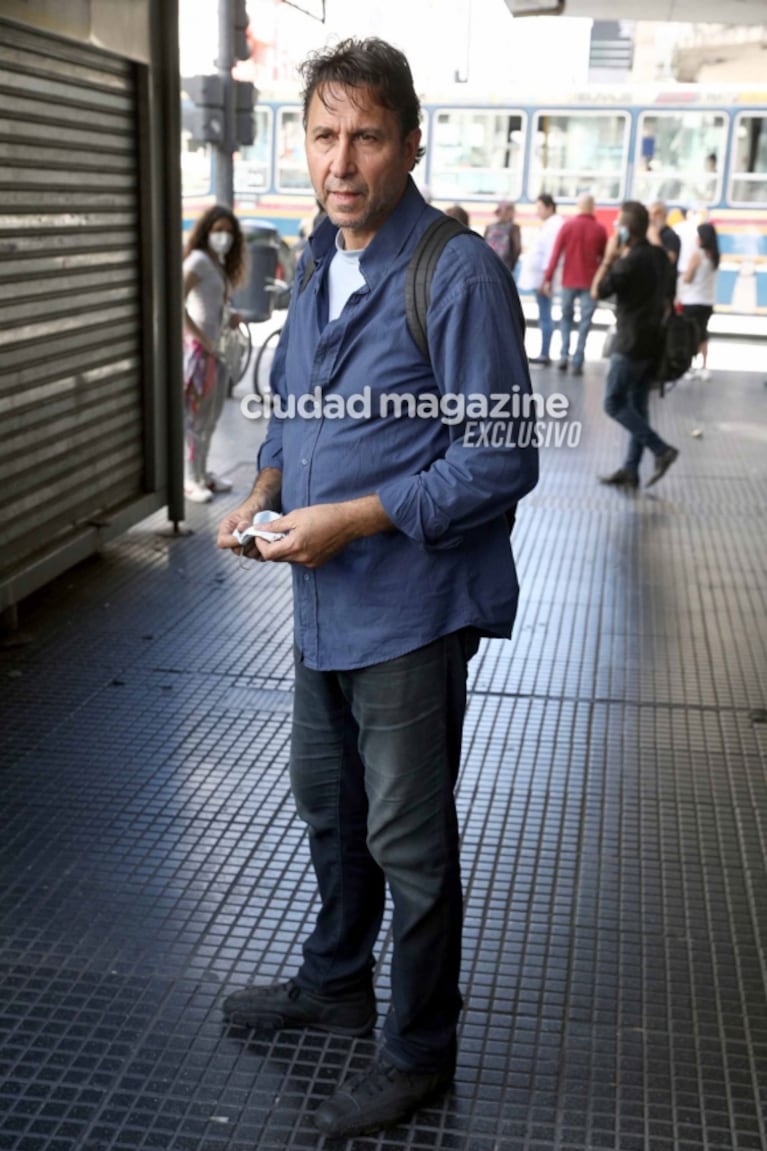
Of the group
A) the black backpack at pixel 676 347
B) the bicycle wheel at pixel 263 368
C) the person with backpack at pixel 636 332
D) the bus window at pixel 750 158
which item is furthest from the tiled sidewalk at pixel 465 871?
the bus window at pixel 750 158

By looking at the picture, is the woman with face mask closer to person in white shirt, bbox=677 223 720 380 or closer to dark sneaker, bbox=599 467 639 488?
A: dark sneaker, bbox=599 467 639 488

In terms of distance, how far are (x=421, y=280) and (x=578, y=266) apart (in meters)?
13.1

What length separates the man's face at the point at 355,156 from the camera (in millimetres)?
2488

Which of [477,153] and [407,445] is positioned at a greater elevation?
[477,153]

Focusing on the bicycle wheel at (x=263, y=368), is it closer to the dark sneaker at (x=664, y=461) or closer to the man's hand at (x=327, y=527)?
the dark sneaker at (x=664, y=461)

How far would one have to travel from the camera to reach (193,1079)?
2957 millimetres

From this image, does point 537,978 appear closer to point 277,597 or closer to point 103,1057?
point 103,1057

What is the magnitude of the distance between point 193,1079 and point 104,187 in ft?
15.9

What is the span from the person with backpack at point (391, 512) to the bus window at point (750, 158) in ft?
58.5

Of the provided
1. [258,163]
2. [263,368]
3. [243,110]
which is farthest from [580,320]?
[258,163]

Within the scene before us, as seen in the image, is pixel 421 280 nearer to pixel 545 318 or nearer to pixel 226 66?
pixel 226 66

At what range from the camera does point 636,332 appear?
9016 millimetres

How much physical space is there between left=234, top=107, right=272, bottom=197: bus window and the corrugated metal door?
1495 cm

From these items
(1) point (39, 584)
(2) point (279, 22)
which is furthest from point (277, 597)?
(2) point (279, 22)
